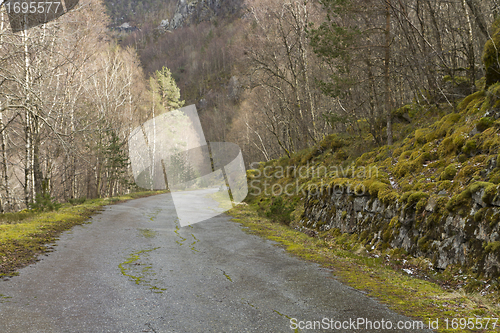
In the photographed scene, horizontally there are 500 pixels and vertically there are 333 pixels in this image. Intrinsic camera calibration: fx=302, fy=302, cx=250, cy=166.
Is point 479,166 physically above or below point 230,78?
below

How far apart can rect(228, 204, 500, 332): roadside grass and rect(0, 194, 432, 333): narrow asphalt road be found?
33 centimetres

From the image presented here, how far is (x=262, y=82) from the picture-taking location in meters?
20.2

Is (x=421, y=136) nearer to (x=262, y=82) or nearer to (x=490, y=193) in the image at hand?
(x=490, y=193)

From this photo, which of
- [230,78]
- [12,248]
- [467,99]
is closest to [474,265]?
[467,99]

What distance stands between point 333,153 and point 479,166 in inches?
380

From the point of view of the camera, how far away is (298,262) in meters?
6.98

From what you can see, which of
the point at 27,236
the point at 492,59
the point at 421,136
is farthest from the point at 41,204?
the point at 492,59

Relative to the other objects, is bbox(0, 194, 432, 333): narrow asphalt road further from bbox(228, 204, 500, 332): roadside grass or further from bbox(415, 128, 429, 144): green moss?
bbox(415, 128, 429, 144): green moss

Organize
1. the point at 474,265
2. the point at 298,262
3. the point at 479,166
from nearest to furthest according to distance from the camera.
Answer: the point at 474,265 → the point at 479,166 → the point at 298,262

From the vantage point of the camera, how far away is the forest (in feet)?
34.9

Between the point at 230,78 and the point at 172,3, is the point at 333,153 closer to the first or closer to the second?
the point at 230,78

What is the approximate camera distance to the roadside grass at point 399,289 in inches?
164

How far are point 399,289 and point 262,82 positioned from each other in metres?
16.9

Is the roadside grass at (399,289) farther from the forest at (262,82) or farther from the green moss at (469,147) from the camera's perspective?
the forest at (262,82)
